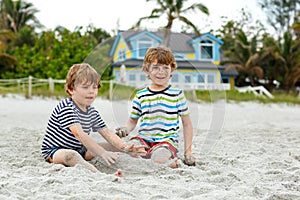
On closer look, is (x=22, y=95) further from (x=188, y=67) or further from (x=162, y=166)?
(x=162, y=166)

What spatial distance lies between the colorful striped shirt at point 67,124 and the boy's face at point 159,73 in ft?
1.59

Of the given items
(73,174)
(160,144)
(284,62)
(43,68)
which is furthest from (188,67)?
(284,62)

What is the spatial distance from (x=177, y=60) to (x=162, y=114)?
851mm

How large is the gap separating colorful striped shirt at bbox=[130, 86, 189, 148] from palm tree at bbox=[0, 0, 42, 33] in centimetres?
2388

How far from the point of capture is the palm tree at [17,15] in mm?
25203

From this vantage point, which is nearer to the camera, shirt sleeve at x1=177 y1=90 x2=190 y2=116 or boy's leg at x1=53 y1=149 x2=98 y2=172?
boy's leg at x1=53 y1=149 x2=98 y2=172

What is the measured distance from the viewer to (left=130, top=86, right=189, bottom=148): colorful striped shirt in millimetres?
2939

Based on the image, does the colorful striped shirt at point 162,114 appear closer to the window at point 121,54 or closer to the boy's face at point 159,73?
the boy's face at point 159,73

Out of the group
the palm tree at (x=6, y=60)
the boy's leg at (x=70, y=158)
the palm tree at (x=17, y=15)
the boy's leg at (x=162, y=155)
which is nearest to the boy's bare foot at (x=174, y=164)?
the boy's leg at (x=162, y=155)

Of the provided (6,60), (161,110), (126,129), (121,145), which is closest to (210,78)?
(161,110)

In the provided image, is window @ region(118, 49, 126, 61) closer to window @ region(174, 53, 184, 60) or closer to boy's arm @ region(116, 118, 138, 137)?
window @ region(174, 53, 184, 60)

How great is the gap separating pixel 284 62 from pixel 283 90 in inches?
52.0

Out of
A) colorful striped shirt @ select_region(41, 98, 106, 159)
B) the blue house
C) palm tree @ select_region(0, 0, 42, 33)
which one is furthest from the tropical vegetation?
colorful striped shirt @ select_region(41, 98, 106, 159)

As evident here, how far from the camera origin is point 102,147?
2.84 metres
